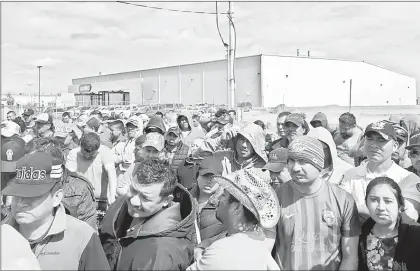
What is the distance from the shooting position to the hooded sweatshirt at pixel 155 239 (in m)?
2.55

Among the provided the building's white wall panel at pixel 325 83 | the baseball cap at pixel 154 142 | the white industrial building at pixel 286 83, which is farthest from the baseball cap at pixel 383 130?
the building's white wall panel at pixel 325 83

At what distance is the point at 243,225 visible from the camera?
2482 mm

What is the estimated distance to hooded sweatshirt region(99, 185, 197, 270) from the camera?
2.55m

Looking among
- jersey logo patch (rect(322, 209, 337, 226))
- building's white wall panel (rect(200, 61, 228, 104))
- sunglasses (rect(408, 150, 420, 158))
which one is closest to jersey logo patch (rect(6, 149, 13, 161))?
jersey logo patch (rect(322, 209, 337, 226))

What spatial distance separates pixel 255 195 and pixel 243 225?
0.59ft

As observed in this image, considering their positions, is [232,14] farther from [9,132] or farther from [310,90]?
[310,90]

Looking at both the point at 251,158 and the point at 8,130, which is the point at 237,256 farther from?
the point at 8,130

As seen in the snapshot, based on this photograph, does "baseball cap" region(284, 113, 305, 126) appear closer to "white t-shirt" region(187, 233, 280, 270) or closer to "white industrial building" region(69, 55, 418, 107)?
"white t-shirt" region(187, 233, 280, 270)

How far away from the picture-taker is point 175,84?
58.4 m

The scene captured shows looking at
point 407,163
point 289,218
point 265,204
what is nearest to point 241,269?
point 265,204

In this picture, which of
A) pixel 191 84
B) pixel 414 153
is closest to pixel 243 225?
pixel 414 153

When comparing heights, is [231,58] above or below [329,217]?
above

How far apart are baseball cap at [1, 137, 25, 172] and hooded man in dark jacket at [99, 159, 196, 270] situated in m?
1.69

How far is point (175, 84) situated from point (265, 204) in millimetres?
56481
